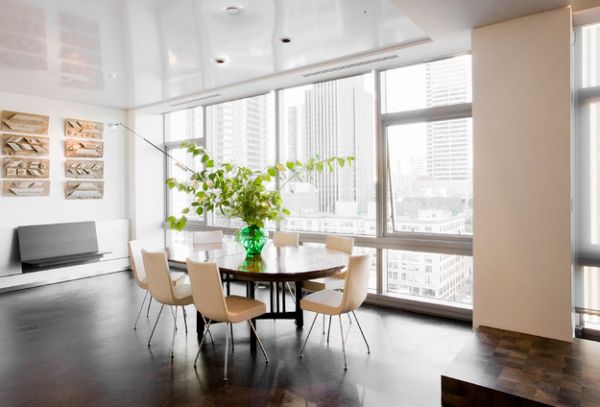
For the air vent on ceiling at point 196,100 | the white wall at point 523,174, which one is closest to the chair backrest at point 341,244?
the white wall at point 523,174

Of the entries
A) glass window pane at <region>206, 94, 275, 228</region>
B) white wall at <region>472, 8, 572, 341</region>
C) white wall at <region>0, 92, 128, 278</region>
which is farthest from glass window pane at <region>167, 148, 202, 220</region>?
white wall at <region>472, 8, 572, 341</region>

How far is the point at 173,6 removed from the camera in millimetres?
3588

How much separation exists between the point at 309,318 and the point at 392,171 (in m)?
2.24

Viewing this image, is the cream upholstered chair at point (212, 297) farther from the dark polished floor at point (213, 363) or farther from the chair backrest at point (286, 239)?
the chair backrest at point (286, 239)

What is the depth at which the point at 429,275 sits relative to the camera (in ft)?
16.8

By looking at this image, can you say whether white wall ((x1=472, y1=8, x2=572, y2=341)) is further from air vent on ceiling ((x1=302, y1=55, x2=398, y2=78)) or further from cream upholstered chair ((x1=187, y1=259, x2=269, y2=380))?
cream upholstered chair ((x1=187, y1=259, x2=269, y2=380))

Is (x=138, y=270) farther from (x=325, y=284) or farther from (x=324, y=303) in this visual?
(x=324, y=303)

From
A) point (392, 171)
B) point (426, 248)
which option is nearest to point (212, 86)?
point (392, 171)

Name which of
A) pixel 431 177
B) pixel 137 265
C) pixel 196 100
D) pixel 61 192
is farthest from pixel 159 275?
pixel 61 192

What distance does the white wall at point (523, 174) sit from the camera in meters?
3.46

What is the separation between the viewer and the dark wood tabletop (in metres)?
3.38

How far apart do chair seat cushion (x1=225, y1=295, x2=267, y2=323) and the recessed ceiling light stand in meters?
A: 2.73

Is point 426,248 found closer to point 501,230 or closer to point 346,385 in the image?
point 501,230

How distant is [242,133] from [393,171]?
10.0 ft
